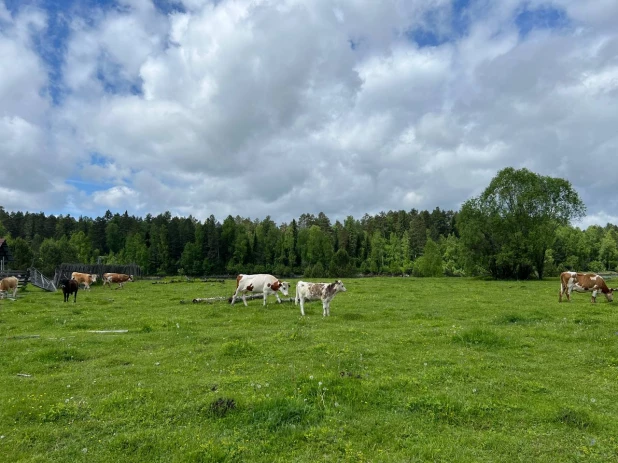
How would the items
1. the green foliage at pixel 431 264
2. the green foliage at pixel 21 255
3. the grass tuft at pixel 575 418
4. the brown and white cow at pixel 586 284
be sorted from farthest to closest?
1. the green foliage at pixel 431 264
2. the green foliage at pixel 21 255
3. the brown and white cow at pixel 586 284
4. the grass tuft at pixel 575 418

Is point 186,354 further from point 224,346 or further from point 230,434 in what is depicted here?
point 230,434

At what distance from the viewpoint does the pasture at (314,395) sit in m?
6.55

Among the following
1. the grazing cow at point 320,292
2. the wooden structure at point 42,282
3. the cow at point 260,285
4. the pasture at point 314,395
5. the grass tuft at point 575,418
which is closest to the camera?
the pasture at point 314,395

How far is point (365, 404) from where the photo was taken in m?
8.12

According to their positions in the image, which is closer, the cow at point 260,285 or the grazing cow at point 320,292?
the grazing cow at point 320,292

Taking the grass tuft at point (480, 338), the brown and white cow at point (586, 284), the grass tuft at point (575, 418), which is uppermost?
the brown and white cow at point (586, 284)

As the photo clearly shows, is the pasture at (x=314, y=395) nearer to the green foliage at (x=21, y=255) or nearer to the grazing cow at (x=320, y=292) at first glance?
the grazing cow at (x=320, y=292)

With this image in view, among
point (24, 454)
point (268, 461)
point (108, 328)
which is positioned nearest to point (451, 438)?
point (268, 461)

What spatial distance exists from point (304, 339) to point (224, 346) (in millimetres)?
3064

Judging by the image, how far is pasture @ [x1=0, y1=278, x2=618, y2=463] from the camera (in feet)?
21.5

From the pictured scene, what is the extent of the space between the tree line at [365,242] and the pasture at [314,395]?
152ft

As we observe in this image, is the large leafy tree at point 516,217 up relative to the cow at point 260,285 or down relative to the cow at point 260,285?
up

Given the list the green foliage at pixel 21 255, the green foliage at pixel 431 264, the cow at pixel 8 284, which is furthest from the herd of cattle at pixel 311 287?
the green foliage at pixel 21 255

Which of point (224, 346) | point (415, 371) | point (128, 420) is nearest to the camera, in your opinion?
point (128, 420)
